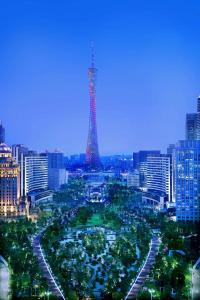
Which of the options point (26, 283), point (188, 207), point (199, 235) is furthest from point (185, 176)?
point (26, 283)

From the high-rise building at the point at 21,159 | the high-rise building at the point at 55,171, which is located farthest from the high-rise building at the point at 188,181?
the high-rise building at the point at 55,171

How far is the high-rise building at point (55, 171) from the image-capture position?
16.9m

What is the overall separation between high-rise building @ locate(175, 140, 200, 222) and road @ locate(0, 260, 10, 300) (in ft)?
16.7

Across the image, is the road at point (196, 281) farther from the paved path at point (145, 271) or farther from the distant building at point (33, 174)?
the distant building at point (33, 174)

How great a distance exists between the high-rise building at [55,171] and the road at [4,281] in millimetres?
11332

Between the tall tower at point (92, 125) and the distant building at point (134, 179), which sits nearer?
the distant building at point (134, 179)

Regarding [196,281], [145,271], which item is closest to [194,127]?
[145,271]

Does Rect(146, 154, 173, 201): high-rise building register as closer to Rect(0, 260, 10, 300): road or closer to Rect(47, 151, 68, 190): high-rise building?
Rect(47, 151, 68, 190): high-rise building

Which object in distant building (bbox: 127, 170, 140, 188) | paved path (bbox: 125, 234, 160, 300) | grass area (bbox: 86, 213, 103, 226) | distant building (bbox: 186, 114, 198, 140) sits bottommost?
paved path (bbox: 125, 234, 160, 300)

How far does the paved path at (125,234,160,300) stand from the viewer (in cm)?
504

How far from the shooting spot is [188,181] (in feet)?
32.0

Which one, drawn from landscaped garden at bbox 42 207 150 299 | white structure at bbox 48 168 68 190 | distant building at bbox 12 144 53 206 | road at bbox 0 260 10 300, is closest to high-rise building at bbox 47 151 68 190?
white structure at bbox 48 168 68 190

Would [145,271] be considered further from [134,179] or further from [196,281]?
[134,179]

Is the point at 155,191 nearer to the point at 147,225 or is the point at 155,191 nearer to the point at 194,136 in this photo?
the point at 194,136
